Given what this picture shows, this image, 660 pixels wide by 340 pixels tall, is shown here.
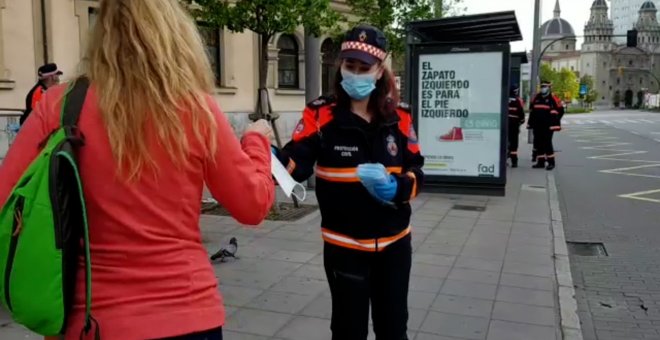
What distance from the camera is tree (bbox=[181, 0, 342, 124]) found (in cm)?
823

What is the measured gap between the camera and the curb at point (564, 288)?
4551mm

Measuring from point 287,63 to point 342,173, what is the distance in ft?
63.4

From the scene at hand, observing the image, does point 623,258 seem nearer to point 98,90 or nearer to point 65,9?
point 98,90

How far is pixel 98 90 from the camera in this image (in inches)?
67.1

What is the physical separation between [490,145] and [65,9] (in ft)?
32.7

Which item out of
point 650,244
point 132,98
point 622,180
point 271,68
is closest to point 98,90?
point 132,98

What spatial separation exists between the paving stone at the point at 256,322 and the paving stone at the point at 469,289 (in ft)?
4.85

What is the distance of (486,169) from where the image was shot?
1034 centimetres

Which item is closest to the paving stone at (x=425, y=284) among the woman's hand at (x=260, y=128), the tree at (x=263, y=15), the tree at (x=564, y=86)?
the tree at (x=263, y=15)

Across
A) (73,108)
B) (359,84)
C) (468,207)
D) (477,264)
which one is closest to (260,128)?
(73,108)

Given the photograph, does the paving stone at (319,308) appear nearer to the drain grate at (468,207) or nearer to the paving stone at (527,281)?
the paving stone at (527,281)

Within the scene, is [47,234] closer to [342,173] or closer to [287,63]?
[342,173]

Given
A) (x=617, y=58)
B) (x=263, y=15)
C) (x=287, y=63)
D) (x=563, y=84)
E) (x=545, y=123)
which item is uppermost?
(x=617, y=58)

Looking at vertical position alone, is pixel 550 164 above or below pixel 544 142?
below
